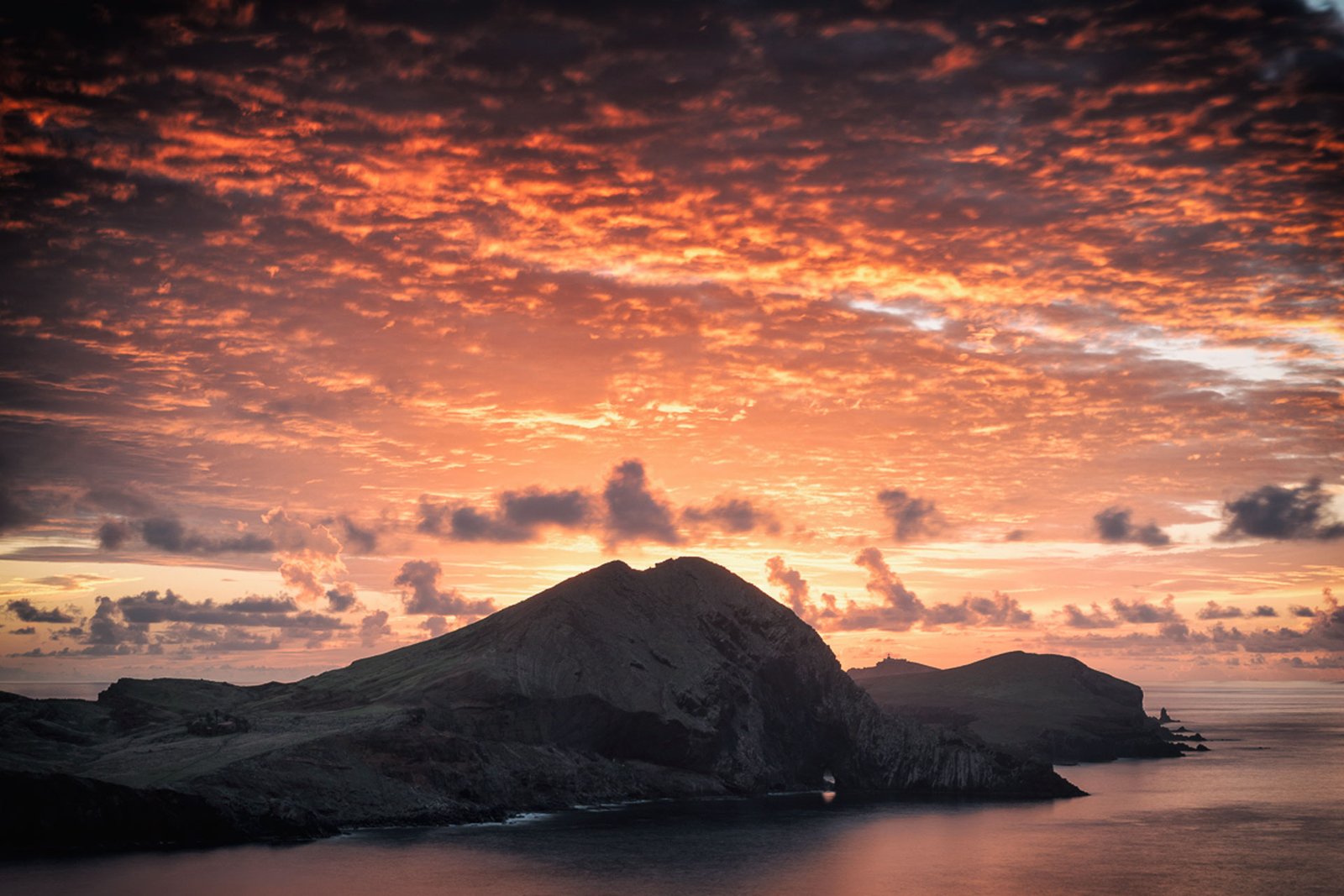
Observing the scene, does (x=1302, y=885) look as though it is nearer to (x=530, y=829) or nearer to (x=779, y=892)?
(x=779, y=892)

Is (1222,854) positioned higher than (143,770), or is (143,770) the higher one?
(143,770)

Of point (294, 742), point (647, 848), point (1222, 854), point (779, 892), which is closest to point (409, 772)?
point (294, 742)

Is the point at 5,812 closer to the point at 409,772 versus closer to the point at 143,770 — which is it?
the point at 143,770

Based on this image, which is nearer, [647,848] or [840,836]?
[647,848]

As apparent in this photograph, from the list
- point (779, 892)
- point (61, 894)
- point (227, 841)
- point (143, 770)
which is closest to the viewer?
point (61, 894)

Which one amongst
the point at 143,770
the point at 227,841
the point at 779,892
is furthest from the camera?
the point at 143,770

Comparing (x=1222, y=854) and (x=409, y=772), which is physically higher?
(x=409, y=772)

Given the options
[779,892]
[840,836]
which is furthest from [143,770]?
[840,836]

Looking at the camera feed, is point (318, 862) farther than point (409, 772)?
No

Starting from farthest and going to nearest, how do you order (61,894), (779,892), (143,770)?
(143,770) < (779,892) < (61,894)
